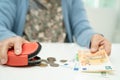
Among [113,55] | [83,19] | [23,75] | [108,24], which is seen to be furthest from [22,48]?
[108,24]

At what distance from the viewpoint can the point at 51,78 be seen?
731 millimetres

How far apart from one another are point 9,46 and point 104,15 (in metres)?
1.41

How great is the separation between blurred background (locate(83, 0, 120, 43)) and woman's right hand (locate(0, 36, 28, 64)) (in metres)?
1.32

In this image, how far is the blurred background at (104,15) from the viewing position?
212 cm

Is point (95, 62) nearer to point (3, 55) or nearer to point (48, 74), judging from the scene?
point (48, 74)

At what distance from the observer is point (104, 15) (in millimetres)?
2131

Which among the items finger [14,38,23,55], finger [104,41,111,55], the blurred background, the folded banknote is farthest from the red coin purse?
the blurred background

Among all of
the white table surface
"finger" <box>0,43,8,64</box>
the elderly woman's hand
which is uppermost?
the elderly woman's hand

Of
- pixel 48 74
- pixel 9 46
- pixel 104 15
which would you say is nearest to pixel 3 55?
pixel 9 46

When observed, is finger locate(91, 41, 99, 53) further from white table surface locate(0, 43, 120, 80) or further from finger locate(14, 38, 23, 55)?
finger locate(14, 38, 23, 55)

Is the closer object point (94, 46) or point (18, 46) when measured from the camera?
point (18, 46)

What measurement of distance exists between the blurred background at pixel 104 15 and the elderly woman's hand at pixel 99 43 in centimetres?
110

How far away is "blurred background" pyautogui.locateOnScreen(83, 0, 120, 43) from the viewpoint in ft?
6.95

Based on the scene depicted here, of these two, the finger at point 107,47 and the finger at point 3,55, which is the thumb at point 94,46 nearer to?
the finger at point 107,47
